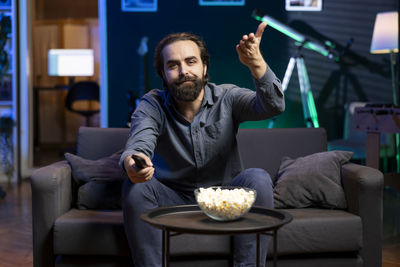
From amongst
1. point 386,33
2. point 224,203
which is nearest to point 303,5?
point 386,33

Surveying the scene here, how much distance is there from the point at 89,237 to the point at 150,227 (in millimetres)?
411

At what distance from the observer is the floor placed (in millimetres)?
2705

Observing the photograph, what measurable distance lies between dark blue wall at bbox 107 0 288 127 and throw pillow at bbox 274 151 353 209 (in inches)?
131

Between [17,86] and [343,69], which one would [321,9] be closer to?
A: [343,69]

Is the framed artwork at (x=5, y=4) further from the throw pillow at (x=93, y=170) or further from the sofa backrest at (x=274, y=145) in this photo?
the sofa backrest at (x=274, y=145)

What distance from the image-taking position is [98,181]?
2.37m

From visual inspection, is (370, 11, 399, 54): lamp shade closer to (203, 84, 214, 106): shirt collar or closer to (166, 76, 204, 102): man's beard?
(203, 84, 214, 106): shirt collar

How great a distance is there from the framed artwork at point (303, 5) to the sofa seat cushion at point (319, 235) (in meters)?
3.86

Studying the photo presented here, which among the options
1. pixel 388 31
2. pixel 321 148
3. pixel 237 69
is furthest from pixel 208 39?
pixel 321 148

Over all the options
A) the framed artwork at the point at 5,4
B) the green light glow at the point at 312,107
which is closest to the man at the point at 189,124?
the green light glow at the point at 312,107

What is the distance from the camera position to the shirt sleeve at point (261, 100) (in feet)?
5.97

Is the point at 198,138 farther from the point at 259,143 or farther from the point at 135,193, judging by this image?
the point at 259,143

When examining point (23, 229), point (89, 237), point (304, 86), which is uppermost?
point (304, 86)

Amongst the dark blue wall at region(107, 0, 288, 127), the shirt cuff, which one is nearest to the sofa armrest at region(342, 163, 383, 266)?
the shirt cuff
